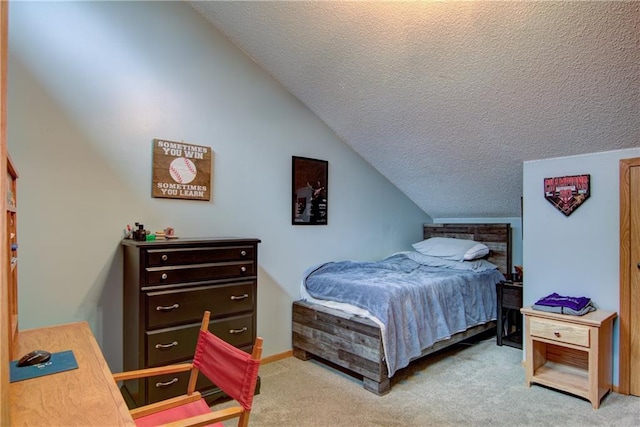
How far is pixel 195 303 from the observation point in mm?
2414

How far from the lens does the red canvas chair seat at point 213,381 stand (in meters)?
1.23

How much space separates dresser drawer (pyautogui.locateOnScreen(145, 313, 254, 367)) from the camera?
224cm

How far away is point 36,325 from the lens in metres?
2.23

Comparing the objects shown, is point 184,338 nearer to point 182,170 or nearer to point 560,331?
point 182,170

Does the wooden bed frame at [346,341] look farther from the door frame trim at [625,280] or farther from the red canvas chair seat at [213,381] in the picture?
the red canvas chair seat at [213,381]

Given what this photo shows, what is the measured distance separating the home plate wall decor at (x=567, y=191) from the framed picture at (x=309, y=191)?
1908 millimetres

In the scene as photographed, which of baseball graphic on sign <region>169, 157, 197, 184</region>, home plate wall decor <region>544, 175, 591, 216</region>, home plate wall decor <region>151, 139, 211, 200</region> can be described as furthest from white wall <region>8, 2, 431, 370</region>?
home plate wall decor <region>544, 175, 591, 216</region>

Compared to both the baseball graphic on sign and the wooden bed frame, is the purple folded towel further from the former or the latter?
the baseball graphic on sign

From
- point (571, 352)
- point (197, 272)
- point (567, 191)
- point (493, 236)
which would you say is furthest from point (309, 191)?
point (571, 352)

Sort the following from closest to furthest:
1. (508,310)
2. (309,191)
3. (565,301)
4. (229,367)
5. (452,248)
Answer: (229,367) → (565,301) → (309,191) → (508,310) → (452,248)

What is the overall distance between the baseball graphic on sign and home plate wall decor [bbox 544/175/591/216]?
2.78 meters

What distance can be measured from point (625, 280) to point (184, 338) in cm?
302

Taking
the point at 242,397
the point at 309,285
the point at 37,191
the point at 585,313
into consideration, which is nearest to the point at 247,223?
the point at 309,285

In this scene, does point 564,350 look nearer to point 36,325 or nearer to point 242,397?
point 242,397
